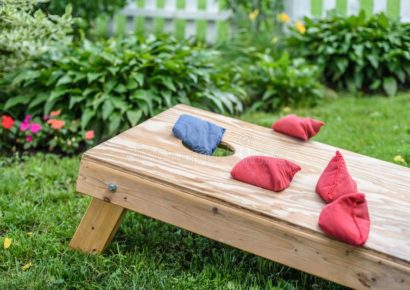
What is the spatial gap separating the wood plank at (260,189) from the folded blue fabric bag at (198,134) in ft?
0.18

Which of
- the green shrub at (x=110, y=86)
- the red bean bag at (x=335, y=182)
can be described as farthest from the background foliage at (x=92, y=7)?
the red bean bag at (x=335, y=182)

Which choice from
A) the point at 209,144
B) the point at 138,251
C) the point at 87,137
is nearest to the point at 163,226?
the point at 138,251

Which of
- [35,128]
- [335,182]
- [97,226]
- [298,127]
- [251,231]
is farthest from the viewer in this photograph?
[35,128]

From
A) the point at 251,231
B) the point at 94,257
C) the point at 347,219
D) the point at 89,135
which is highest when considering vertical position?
the point at 347,219

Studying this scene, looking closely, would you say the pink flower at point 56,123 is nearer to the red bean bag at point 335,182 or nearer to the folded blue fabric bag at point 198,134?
the folded blue fabric bag at point 198,134

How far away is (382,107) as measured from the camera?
529 centimetres

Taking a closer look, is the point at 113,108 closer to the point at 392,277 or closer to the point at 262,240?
the point at 262,240

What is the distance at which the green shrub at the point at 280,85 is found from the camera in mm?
5352

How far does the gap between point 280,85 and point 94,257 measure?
293cm

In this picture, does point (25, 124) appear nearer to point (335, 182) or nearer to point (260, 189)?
point (260, 189)

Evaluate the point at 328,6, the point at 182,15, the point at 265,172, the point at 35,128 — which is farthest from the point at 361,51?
the point at 265,172

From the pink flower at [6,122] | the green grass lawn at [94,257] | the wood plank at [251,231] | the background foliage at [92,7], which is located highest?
the background foliage at [92,7]

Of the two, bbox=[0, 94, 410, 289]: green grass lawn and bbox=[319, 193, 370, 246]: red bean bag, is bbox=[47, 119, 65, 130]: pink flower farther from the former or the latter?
bbox=[319, 193, 370, 246]: red bean bag

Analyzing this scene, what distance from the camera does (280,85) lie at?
17.6 feet
